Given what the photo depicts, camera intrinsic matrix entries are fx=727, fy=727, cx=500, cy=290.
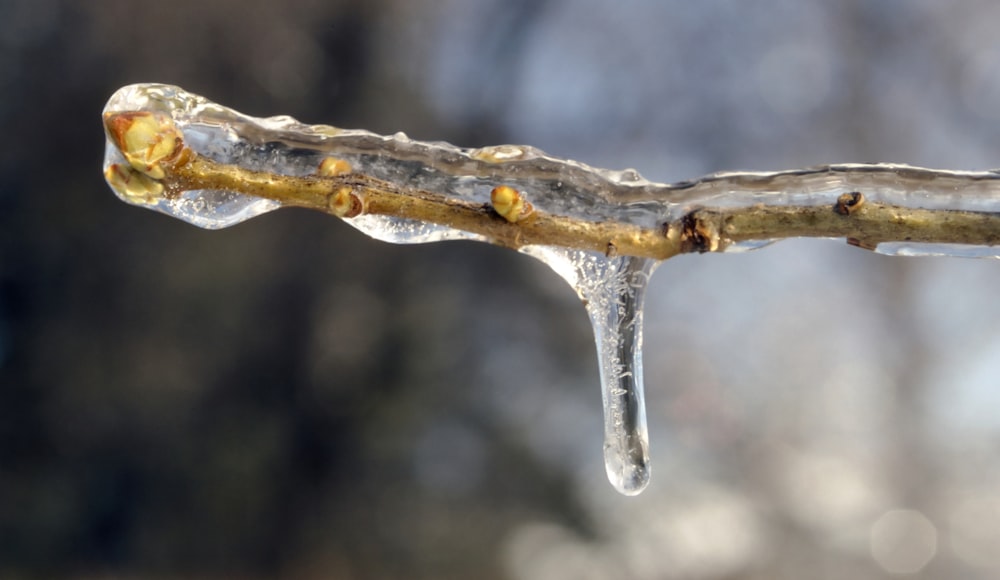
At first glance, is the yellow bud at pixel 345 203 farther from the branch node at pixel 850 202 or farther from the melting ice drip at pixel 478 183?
the branch node at pixel 850 202

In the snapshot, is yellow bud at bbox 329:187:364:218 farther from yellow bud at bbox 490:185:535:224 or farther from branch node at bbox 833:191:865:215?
branch node at bbox 833:191:865:215

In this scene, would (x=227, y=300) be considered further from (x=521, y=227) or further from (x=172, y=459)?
(x=521, y=227)

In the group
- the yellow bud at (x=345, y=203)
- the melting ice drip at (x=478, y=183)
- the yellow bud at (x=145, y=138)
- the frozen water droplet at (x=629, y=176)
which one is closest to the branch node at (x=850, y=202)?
the melting ice drip at (x=478, y=183)

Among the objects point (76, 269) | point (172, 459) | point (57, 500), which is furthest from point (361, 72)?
point (57, 500)

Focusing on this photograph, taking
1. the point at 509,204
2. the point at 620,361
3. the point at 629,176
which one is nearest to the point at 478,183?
the point at 509,204

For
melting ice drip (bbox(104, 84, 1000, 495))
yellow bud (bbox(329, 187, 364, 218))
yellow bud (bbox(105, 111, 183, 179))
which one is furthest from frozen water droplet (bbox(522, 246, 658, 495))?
yellow bud (bbox(105, 111, 183, 179))

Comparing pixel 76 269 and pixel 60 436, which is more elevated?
pixel 76 269
